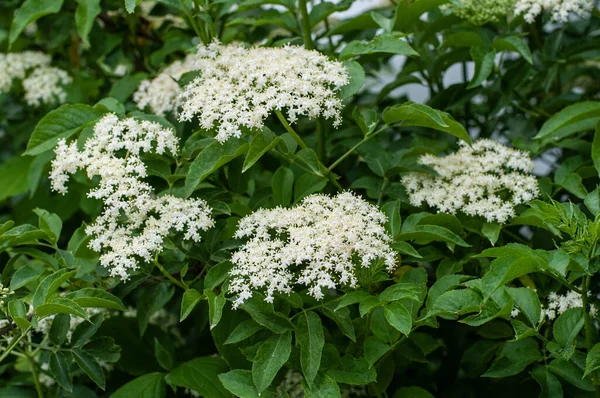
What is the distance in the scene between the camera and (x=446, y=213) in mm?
1140

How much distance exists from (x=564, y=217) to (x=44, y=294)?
71cm

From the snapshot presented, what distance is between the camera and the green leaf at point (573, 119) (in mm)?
1225

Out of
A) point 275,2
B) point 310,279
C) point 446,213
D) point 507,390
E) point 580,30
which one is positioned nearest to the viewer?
point 310,279

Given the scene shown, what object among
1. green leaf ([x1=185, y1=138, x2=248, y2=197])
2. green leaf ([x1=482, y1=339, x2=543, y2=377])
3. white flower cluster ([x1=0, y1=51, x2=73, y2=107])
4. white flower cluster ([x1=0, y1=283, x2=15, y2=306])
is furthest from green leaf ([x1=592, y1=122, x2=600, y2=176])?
white flower cluster ([x1=0, y1=51, x2=73, y2=107])

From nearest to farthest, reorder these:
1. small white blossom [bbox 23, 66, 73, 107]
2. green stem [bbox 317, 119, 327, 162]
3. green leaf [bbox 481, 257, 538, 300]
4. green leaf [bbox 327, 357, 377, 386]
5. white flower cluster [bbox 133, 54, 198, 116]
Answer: green leaf [bbox 481, 257, 538, 300] → green leaf [bbox 327, 357, 377, 386] → green stem [bbox 317, 119, 327, 162] → white flower cluster [bbox 133, 54, 198, 116] → small white blossom [bbox 23, 66, 73, 107]

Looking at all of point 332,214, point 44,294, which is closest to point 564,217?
point 332,214

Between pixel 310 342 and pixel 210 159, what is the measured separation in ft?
0.97

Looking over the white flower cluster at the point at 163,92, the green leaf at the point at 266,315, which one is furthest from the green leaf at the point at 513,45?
the green leaf at the point at 266,315

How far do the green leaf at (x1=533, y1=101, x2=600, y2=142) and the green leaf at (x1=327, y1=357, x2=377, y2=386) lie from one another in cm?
52

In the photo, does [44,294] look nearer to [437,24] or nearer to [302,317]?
[302,317]

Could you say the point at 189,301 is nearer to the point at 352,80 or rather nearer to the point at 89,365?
the point at 89,365

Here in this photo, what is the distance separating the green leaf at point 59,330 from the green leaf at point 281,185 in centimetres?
38

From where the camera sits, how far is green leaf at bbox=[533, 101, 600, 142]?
122 centimetres

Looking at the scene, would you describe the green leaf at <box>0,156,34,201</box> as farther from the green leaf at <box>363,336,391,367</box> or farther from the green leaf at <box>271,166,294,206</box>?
the green leaf at <box>363,336,391,367</box>
